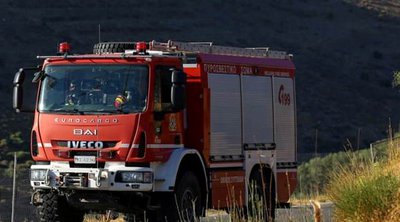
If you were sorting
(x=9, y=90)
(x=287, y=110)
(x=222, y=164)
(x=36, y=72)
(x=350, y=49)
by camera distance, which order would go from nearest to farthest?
(x=36, y=72) < (x=222, y=164) < (x=287, y=110) < (x=9, y=90) < (x=350, y=49)

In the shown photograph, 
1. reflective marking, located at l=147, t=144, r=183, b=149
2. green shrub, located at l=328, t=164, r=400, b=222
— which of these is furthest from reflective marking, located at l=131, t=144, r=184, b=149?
green shrub, located at l=328, t=164, r=400, b=222

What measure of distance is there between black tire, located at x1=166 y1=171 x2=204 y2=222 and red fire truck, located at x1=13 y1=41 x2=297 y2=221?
0.01 meters

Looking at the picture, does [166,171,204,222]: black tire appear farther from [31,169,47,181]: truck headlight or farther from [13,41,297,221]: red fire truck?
[31,169,47,181]: truck headlight

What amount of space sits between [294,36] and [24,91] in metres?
60.1

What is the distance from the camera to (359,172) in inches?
571

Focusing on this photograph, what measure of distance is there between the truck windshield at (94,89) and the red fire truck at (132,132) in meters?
0.01

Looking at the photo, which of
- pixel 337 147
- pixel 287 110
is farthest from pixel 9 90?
pixel 287 110

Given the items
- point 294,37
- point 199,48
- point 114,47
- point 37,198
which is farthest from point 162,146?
point 294,37

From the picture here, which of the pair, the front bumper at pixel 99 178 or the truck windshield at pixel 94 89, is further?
the truck windshield at pixel 94 89

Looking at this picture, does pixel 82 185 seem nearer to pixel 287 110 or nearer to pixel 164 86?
pixel 164 86

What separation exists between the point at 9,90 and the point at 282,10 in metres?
32.4

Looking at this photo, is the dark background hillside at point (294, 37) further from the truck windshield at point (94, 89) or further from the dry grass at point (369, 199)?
the dry grass at point (369, 199)

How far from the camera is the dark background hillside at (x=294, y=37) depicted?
59719 millimetres

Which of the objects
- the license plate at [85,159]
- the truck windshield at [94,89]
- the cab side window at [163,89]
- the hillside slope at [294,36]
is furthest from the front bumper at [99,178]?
the hillside slope at [294,36]
